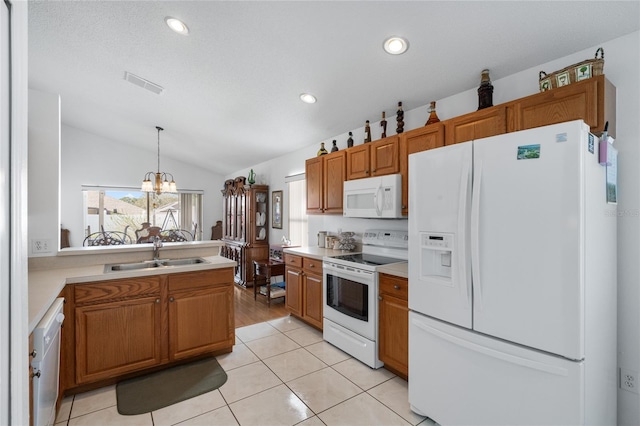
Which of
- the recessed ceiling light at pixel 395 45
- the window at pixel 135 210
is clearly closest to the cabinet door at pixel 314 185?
the recessed ceiling light at pixel 395 45

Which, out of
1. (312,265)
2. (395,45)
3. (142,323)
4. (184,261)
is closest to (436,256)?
(395,45)

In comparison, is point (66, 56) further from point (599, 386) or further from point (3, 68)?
point (599, 386)

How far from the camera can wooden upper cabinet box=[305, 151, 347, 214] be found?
11.4 feet

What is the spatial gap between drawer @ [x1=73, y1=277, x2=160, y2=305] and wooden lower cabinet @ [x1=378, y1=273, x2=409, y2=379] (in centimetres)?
191

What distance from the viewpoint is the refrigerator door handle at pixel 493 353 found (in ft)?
4.62

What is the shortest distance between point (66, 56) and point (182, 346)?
122 inches

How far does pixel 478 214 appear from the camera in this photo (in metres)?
1.65

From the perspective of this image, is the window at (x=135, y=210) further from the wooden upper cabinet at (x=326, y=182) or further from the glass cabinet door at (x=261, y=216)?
the wooden upper cabinet at (x=326, y=182)

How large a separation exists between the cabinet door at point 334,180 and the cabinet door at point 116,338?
204 centimetres

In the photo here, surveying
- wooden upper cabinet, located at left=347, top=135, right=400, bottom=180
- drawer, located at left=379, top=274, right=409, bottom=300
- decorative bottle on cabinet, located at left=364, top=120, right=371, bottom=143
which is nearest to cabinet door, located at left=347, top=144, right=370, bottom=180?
wooden upper cabinet, located at left=347, top=135, right=400, bottom=180

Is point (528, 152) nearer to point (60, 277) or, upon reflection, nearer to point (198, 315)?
point (198, 315)

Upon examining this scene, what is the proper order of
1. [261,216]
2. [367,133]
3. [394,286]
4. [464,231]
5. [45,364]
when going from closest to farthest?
[45,364] < [464,231] < [394,286] < [367,133] < [261,216]

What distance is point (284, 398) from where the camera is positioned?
2215 millimetres

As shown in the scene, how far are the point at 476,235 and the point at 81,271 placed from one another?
9.66ft
